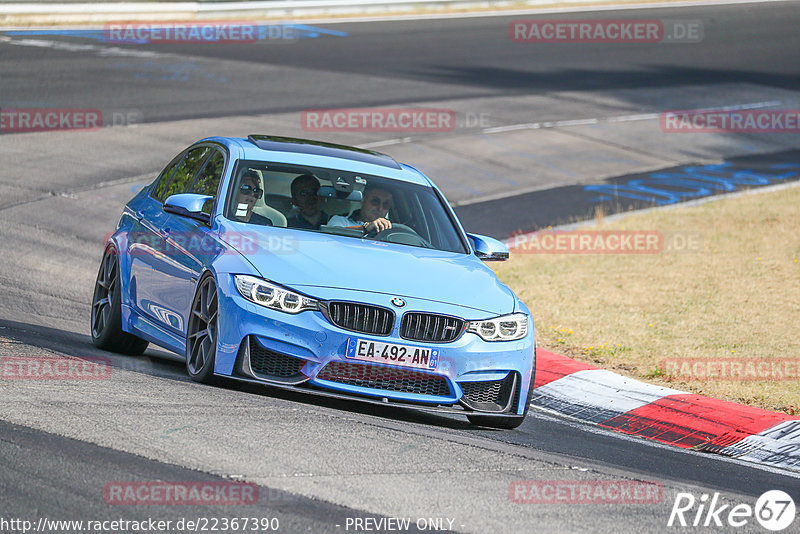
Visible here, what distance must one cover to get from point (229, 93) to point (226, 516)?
20.3 metres

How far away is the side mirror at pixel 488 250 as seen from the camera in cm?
877

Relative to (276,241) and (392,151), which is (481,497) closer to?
(276,241)

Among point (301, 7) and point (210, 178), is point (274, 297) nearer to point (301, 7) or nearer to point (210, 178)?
point (210, 178)

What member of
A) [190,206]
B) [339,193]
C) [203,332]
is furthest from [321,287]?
[339,193]

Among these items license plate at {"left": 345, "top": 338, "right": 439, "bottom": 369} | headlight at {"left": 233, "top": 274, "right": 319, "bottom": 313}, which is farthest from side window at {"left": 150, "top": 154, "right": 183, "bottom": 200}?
license plate at {"left": 345, "top": 338, "right": 439, "bottom": 369}

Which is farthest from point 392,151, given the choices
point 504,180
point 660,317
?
point 660,317

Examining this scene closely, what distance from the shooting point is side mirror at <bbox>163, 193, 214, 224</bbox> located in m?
8.16

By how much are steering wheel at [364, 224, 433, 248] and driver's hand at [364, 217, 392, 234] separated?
3 cm

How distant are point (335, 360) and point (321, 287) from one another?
17.4 inches

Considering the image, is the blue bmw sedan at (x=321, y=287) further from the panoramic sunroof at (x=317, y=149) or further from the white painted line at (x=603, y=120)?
the white painted line at (x=603, y=120)

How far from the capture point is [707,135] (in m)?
25.9

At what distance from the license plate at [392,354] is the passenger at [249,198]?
4.86 feet

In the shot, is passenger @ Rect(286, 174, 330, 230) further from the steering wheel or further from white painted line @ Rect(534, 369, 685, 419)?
white painted line @ Rect(534, 369, 685, 419)

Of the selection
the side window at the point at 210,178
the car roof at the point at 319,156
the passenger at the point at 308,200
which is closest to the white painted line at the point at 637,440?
the car roof at the point at 319,156
